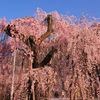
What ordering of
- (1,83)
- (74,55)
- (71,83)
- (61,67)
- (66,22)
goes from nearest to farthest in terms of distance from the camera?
(74,55), (71,83), (61,67), (1,83), (66,22)

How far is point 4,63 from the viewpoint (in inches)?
317

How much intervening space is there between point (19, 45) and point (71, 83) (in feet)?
12.8

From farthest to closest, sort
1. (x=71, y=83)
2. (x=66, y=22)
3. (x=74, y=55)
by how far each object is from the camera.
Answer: (x=66, y=22) → (x=71, y=83) → (x=74, y=55)

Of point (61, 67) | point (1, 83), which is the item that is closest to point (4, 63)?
point (1, 83)

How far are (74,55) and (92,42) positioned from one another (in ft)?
3.76

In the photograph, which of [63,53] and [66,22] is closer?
[63,53]

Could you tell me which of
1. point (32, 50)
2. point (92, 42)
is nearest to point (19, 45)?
point (32, 50)

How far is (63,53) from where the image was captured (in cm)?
796

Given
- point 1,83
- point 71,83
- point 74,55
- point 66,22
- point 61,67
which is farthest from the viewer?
point 66,22

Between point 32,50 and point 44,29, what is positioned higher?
point 44,29

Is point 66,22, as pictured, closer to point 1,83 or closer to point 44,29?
point 44,29

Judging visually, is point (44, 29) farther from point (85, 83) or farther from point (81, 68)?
point (85, 83)

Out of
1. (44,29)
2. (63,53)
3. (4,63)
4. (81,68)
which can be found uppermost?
(44,29)

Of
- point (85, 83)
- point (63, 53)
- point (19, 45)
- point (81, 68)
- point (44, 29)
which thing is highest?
point (44, 29)
